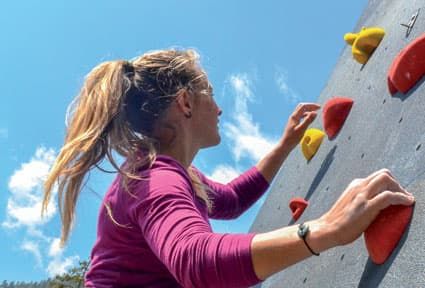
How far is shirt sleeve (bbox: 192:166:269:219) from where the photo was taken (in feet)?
5.40

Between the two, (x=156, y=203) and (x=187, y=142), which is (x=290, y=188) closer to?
(x=187, y=142)

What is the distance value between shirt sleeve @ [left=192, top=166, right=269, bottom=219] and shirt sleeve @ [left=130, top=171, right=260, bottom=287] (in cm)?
76

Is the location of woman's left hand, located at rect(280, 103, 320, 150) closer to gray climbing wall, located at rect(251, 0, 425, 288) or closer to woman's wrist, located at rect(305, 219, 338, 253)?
gray climbing wall, located at rect(251, 0, 425, 288)

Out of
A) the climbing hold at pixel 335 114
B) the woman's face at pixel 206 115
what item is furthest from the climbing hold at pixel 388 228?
the climbing hold at pixel 335 114

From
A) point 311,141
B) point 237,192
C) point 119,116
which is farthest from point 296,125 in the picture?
point 119,116

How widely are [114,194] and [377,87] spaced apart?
757 mm

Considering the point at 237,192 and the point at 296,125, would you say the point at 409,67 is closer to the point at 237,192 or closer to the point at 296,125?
the point at 296,125

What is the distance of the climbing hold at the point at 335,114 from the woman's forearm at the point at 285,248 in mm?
891

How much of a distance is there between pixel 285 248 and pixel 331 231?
0.07 m

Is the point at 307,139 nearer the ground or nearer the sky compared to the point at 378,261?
nearer the sky

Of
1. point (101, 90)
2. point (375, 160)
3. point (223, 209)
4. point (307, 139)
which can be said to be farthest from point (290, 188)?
point (101, 90)

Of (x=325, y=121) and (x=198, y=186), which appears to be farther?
(x=325, y=121)

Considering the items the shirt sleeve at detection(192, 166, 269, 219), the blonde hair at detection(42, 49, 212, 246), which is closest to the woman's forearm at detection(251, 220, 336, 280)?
the blonde hair at detection(42, 49, 212, 246)

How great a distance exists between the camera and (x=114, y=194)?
3.28 feet
